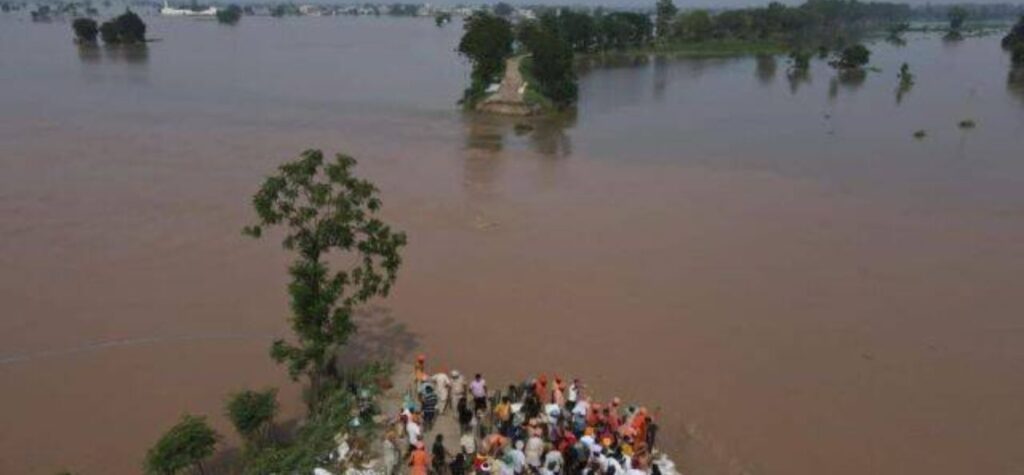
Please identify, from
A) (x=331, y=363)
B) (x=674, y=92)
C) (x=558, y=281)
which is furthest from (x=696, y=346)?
(x=674, y=92)

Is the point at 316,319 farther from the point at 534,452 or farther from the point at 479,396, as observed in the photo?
the point at 534,452

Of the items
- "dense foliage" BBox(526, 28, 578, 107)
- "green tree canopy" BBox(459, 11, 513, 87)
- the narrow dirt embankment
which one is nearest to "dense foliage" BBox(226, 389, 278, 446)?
the narrow dirt embankment

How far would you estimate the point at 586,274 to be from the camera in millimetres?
20531

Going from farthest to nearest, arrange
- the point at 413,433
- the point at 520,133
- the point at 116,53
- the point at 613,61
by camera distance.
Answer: the point at 613,61
the point at 116,53
the point at 520,133
the point at 413,433

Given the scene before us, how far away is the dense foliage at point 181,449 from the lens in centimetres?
1080

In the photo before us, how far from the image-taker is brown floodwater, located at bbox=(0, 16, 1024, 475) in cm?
1434

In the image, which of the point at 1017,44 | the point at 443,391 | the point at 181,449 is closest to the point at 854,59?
the point at 1017,44

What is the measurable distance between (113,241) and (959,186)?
2864 centimetres

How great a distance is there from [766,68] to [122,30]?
6451 centimetres

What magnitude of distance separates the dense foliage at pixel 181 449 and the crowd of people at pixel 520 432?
252 centimetres

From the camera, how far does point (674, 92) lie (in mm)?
56531

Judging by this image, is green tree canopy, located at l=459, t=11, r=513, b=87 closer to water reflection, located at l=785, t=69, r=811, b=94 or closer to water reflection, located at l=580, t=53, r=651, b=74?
water reflection, located at l=580, t=53, r=651, b=74

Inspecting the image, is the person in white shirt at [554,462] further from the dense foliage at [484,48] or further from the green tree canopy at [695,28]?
the green tree canopy at [695,28]

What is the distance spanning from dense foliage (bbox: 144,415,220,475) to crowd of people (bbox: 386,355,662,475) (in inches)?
99.4
